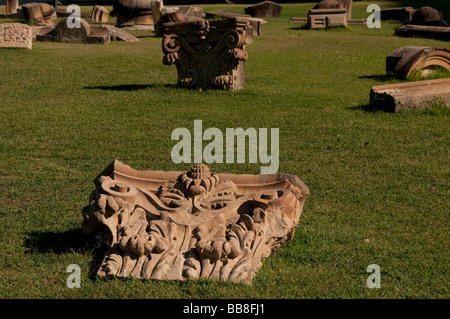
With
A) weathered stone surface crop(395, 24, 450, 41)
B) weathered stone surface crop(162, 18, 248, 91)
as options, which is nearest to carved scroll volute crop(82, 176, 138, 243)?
weathered stone surface crop(162, 18, 248, 91)

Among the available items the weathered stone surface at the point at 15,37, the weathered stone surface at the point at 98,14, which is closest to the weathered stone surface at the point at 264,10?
the weathered stone surface at the point at 98,14

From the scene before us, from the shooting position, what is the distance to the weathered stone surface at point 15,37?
17.0 meters

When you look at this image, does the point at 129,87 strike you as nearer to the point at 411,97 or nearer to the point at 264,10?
the point at 411,97

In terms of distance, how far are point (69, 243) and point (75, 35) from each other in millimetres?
14637

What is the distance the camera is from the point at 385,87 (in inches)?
421

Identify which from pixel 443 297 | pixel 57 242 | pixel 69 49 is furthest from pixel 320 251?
pixel 69 49

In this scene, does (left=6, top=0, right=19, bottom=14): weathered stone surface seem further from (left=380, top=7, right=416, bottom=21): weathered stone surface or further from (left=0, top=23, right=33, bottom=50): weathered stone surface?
(left=380, top=7, right=416, bottom=21): weathered stone surface

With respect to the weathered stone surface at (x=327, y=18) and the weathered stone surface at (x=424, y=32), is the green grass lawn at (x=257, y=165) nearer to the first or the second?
the weathered stone surface at (x=424, y=32)

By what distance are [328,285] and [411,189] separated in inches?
103

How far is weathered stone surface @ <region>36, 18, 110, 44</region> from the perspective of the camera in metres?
18.9

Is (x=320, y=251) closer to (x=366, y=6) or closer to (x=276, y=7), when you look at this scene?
(x=276, y=7)

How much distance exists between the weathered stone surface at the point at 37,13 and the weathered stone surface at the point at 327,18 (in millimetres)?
9512

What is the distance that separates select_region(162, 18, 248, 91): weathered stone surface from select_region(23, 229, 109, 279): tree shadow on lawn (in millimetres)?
6719

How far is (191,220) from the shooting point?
489 cm
